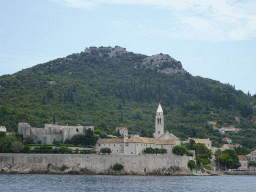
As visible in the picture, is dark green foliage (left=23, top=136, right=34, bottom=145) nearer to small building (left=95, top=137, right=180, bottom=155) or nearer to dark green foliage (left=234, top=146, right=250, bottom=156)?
small building (left=95, top=137, right=180, bottom=155)

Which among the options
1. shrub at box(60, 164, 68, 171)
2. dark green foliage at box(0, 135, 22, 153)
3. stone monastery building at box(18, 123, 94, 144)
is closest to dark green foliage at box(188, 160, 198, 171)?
stone monastery building at box(18, 123, 94, 144)

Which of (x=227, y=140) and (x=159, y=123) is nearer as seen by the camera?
(x=159, y=123)

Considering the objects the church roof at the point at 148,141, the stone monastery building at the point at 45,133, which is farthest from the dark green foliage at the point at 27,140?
the church roof at the point at 148,141

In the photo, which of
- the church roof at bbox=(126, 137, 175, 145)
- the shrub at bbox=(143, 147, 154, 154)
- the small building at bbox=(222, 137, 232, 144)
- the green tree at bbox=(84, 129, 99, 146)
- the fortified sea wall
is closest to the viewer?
the fortified sea wall

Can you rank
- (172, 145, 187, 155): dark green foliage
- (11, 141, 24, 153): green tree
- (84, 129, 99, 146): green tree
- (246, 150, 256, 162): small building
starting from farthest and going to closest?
1. (246, 150, 256, 162): small building
2. (84, 129, 99, 146): green tree
3. (172, 145, 187, 155): dark green foliage
4. (11, 141, 24, 153): green tree

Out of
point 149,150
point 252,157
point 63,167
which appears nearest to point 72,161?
point 63,167

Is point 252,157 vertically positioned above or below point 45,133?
below

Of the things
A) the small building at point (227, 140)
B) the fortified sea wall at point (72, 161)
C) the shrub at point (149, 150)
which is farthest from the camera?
the small building at point (227, 140)

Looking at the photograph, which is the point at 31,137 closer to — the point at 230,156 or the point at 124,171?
the point at 124,171

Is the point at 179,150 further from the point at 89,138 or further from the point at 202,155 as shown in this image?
the point at 89,138

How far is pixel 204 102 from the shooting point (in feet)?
583

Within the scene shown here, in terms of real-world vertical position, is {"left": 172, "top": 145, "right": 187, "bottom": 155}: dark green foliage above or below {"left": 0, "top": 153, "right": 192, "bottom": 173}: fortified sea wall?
above

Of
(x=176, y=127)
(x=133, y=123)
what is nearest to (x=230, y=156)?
(x=176, y=127)

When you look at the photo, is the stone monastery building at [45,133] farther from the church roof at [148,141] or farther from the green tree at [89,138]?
the church roof at [148,141]
